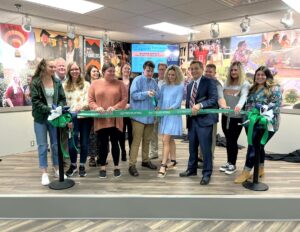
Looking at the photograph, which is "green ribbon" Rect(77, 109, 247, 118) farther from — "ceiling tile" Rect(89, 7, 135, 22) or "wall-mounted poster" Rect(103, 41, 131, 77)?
"wall-mounted poster" Rect(103, 41, 131, 77)

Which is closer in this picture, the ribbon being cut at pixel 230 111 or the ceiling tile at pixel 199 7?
the ribbon being cut at pixel 230 111

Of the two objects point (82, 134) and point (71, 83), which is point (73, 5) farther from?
point (82, 134)

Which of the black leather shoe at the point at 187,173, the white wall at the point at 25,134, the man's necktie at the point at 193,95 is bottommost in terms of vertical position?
the black leather shoe at the point at 187,173

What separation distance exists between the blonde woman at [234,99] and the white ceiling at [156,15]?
1.14m

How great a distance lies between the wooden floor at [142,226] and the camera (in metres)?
2.50

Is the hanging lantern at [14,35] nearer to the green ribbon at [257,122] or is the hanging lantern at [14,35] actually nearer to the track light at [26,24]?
the track light at [26,24]

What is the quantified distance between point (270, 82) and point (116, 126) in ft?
6.19

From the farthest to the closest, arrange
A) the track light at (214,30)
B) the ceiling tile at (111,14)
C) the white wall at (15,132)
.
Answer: the track light at (214,30)
the white wall at (15,132)
the ceiling tile at (111,14)

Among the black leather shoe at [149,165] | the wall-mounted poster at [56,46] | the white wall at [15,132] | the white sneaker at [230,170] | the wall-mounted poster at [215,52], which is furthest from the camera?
the wall-mounted poster at [215,52]

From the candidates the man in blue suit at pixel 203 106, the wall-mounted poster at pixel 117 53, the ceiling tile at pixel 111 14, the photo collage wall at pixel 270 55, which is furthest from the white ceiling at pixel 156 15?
the man in blue suit at pixel 203 106

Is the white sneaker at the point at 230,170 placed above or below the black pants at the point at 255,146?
below

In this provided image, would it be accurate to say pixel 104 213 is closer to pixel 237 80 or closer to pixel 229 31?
pixel 237 80

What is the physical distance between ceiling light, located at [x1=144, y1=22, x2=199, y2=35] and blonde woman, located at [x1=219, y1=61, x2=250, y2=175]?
2181 mm

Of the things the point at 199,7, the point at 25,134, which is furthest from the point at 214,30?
the point at 25,134
